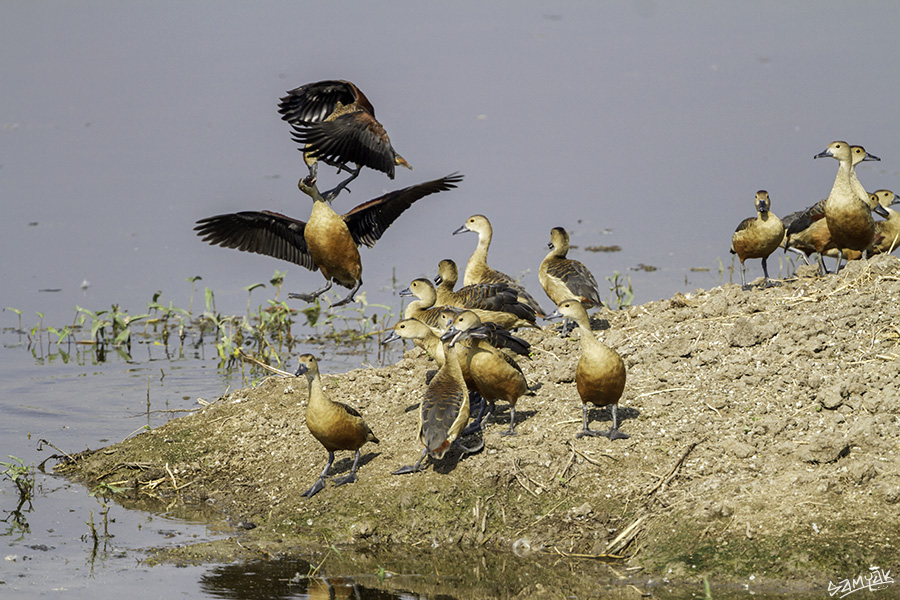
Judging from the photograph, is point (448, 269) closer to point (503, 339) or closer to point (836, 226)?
point (503, 339)

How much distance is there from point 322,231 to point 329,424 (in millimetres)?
2270

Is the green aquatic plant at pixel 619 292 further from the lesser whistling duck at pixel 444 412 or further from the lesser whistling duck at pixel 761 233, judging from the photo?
the lesser whistling duck at pixel 444 412

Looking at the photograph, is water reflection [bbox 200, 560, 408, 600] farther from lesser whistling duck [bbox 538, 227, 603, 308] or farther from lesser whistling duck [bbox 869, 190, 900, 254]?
lesser whistling duck [bbox 869, 190, 900, 254]

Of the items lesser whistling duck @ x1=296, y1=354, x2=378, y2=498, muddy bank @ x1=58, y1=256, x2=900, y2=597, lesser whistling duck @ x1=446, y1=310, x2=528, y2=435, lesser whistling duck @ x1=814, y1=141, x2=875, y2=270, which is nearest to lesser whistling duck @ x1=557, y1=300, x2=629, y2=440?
muddy bank @ x1=58, y1=256, x2=900, y2=597

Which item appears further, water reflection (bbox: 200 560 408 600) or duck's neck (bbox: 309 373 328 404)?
duck's neck (bbox: 309 373 328 404)

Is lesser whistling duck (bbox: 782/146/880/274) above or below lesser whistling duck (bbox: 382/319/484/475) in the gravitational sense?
above

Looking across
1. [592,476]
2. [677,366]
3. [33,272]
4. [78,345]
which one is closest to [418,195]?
[677,366]

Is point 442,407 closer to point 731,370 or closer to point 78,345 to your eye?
point 731,370

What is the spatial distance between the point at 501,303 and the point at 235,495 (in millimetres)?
2539

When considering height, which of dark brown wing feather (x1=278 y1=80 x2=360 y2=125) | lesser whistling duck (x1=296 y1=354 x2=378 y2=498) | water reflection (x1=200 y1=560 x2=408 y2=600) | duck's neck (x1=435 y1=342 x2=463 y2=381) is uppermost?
dark brown wing feather (x1=278 y1=80 x2=360 y2=125)

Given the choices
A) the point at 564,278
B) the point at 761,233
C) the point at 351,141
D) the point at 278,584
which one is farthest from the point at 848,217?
the point at 278,584

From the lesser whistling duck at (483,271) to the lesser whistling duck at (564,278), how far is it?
9.5 inches

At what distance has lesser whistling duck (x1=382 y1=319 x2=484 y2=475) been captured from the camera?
257 inches

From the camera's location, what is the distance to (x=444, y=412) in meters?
6.63
